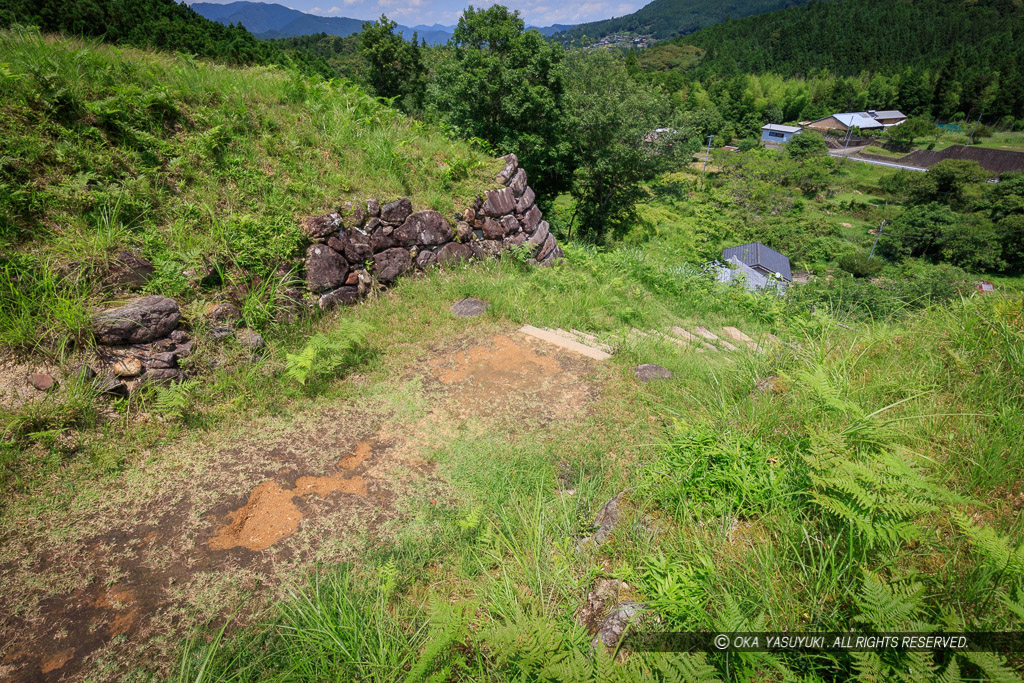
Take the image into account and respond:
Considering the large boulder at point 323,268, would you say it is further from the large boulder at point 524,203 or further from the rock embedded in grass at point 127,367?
the large boulder at point 524,203

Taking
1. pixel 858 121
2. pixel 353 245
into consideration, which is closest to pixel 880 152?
pixel 858 121

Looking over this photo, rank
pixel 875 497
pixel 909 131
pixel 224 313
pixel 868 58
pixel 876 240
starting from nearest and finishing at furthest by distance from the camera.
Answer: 1. pixel 875 497
2. pixel 224 313
3. pixel 876 240
4. pixel 909 131
5. pixel 868 58

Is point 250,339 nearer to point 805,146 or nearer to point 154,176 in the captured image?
point 154,176

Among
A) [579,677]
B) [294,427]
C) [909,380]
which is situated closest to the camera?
[579,677]

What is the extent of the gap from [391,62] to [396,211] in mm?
24501

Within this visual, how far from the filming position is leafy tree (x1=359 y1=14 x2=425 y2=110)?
81.2 feet

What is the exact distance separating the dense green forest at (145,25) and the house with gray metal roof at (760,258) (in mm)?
27200

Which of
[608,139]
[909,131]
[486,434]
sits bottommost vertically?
[909,131]

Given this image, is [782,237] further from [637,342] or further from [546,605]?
[546,605]

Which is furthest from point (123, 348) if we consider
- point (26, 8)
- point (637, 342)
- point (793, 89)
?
point (793, 89)

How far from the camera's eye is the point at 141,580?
8.75 feet

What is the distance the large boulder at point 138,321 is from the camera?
4016 millimetres

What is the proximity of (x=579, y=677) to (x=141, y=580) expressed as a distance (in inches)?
103

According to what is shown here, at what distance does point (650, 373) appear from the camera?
4.91 meters
